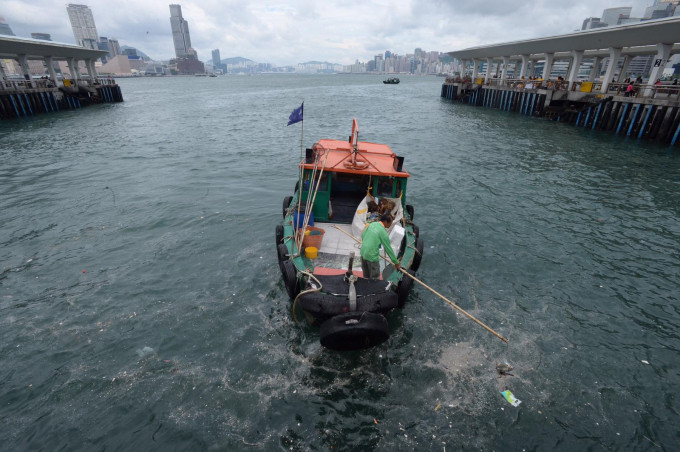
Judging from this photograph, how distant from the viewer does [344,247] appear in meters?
10.8

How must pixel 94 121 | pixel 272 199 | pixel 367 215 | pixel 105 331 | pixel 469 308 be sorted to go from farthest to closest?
1. pixel 94 121
2. pixel 272 199
3. pixel 367 215
4. pixel 469 308
5. pixel 105 331

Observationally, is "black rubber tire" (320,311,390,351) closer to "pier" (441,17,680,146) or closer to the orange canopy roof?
the orange canopy roof

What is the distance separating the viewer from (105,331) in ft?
29.4

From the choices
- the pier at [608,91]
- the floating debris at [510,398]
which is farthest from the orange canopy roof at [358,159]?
the pier at [608,91]

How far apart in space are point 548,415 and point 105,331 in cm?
1108

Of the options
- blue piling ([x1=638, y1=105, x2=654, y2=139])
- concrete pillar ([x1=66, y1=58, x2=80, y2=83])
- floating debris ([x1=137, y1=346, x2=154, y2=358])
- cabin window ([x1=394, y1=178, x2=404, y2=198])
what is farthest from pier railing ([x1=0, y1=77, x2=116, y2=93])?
blue piling ([x1=638, y1=105, x2=654, y2=139])

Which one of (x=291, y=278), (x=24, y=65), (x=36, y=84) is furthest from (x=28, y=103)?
(x=291, y=278)

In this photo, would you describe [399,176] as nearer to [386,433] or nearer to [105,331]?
[386,433]

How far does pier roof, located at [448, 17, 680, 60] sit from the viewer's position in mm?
29344

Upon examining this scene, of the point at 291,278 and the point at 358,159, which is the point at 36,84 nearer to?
the point at 358,159

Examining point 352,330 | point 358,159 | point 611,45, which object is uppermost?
point 611,45

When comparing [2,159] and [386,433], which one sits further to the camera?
[2,159]

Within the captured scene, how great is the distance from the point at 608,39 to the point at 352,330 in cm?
4680

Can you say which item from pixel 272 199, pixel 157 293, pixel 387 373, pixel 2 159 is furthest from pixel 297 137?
pixel 387 373
